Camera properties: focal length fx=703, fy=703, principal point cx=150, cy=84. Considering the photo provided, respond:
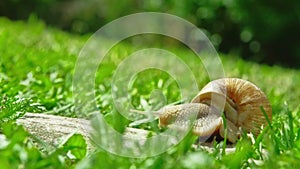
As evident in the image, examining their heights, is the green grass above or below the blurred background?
below

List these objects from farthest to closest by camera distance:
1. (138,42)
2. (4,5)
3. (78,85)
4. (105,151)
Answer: (4,5), (138,42), (78,85), (105,151)

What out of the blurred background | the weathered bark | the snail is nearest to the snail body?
the snail

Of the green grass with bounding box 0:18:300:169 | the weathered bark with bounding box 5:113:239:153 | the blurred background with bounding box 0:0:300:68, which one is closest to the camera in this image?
the green grass with bounding box 0:18:300:169

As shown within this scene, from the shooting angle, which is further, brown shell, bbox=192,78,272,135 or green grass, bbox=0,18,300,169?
brown shell, bbox=192,78,272,135

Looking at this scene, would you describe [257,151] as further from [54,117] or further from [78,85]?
[78,85]

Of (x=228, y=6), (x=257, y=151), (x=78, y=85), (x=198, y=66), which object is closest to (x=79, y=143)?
(x=257, y=151)

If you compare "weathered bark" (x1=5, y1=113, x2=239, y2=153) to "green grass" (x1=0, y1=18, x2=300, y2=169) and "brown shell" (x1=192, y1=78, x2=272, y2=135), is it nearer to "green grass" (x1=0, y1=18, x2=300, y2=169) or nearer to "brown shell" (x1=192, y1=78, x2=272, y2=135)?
"green grass" (x1=0, y1=18, x2=300, y2=169)

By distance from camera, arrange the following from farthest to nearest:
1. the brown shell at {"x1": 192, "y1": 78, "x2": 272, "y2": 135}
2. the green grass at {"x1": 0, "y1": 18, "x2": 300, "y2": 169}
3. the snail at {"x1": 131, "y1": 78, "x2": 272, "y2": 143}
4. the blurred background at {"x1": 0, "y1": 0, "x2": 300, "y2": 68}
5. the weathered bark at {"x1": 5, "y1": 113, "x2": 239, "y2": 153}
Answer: the blurred background at {"x1": 0, "y1": 0, "x2": 300, "y2": 68} → the brown shell at {"x1": 192, "y1": 78, "x2": 272, "y2": 135} → the snail at {"x1": 131, "y1": 78, "x2": 272, "y2": 143} → the weathered bark at {"x1": 5, "y1": 113, "x2": 239, "y2": 153} → the green grass at {"x1": 0, "y1": 18, "x2": 300, "y2": 169}

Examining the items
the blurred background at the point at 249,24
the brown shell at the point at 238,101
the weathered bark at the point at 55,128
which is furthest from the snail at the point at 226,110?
the blurred background at the point at 249,24
